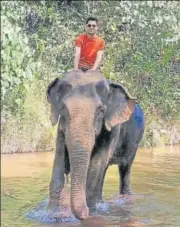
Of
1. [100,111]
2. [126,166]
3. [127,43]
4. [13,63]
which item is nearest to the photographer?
[100,111]

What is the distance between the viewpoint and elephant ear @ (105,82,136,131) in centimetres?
672

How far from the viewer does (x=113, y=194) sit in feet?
27.6

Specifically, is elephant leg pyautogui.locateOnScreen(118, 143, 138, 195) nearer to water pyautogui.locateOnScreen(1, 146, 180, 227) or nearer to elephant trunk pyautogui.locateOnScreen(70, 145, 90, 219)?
water pyautogui.locateOnScreen(1, 146, 180, 227)

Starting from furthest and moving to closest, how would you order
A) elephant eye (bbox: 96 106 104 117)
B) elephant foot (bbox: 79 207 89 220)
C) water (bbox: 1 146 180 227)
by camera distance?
1. water (bbox: 1 146 180 227)
2. elephant eye (bbox: 96 106 104 117)
3. elephant foot (bbox: 79 207 89 220)

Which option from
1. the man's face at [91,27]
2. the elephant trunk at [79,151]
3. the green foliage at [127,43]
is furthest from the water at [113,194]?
the green foliage at [127,43]

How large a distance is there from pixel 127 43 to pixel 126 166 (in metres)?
7.56

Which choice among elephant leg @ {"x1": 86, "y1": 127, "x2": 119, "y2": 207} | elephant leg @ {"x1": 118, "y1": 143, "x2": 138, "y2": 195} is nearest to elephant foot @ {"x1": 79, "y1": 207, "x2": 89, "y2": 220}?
elephant leg @ {"x1": 86, "y1": 127, "x2": 119, "y2": 207}

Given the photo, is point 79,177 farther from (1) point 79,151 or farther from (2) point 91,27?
(2) point 91,27

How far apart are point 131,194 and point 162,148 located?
5.34 metres

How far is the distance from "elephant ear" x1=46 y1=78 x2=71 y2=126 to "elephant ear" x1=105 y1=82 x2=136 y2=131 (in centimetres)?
49

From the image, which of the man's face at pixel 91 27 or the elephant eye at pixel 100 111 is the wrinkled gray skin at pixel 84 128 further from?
the man's face at pixel 91 27

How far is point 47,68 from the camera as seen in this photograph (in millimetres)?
14016

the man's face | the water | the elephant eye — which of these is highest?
the man's face

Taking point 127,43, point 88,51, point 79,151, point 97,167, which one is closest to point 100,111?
point 79,151
